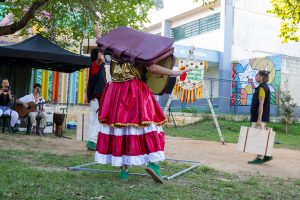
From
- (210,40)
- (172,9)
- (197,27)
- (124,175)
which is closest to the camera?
(124,175)

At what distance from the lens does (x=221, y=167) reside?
21.1 feet

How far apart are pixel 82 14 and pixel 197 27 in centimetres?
1552

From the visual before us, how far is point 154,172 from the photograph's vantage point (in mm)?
4512

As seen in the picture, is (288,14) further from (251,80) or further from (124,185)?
(124,185)

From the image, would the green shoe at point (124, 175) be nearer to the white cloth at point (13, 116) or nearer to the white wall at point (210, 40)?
the white cloth at point (13, 116)

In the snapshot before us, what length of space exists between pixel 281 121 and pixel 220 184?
14.6m

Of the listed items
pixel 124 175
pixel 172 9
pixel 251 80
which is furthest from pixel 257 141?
pixel 172 9

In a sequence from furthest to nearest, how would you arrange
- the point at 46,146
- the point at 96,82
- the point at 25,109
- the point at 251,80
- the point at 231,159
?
the point at 251,80 → the point at 25,109 → the point at 46,146 → the point at 231,159 → the point at 96,82

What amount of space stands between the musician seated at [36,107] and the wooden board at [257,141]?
6278 mm

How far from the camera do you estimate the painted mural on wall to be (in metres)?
20.0

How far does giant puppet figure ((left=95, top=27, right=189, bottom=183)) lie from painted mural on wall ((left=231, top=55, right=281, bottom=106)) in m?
15.6

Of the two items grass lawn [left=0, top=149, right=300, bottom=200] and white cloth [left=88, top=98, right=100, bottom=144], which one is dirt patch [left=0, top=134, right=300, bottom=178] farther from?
grass lawn [left=0, top=149, right=300, bottom=200]

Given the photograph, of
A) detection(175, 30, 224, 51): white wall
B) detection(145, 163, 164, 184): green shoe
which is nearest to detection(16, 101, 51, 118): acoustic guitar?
detection(145, 163, 164, 184): green shoe

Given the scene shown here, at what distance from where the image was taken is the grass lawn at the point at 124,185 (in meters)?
3.91
